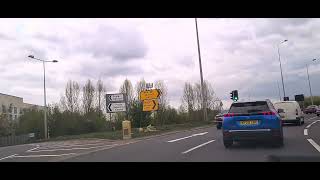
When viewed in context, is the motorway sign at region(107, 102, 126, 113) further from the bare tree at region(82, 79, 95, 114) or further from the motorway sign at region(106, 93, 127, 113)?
the bare tree at region(82, 79, 95, 114)

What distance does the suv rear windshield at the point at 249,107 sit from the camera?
49.0 ft

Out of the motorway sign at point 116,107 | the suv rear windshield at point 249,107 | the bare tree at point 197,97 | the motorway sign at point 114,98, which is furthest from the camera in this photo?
the bare tree at point 197,97

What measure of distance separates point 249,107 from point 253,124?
0.69m

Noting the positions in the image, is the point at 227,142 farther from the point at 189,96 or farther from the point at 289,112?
the point at 189,96

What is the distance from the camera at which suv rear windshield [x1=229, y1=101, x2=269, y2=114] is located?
49.0 feet

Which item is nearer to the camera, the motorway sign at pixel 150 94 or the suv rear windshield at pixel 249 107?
the suv rear windshield at pixel 249 107

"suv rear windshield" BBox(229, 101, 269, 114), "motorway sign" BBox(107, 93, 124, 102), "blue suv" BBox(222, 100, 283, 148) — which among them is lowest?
"blue suv" BBox(222, 100, 283, 148)

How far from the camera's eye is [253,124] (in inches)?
579

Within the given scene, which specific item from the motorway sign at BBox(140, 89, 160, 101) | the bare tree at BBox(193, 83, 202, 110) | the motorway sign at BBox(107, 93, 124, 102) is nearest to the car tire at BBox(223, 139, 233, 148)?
the motorway sign at BBox(107, 93, 124, 102)

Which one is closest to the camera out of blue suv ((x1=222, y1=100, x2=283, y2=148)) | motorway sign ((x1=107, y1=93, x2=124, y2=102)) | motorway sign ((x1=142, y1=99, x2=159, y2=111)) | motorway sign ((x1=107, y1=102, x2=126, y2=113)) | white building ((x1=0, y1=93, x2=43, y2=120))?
blue suv ((x1=222, y1=100, x2=283, y2=148))

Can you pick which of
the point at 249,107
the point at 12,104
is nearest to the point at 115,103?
the point at 249,107

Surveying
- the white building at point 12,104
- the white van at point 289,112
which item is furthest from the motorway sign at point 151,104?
the white building at point 12,104

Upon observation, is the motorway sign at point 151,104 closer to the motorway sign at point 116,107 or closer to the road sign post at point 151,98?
the road sign post at point 151,98
